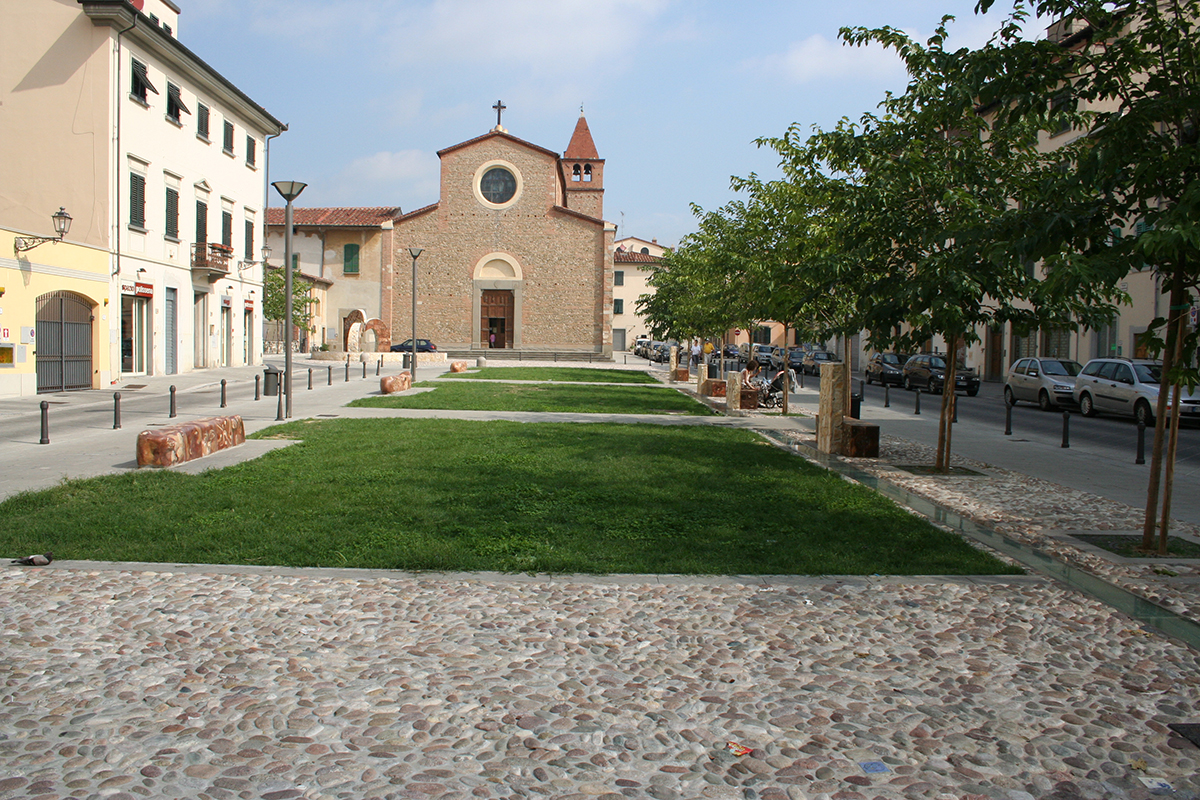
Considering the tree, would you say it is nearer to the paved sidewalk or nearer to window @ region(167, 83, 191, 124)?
the paved sidewalk

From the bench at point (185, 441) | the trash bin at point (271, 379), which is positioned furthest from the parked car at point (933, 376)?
the bench at point (185, 441)

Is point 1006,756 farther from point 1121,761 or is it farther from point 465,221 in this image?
point 465,221

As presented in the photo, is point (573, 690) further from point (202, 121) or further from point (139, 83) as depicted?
point (202, 121)

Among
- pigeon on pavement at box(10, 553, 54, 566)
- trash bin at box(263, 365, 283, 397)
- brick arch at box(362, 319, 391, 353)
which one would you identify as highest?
brick arch at box(362, 319, 391, 353)

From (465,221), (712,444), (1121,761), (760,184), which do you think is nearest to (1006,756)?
(1121,761)

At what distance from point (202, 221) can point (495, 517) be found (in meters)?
28.8

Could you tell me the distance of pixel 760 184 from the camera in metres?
21.5

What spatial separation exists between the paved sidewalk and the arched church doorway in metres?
50.4

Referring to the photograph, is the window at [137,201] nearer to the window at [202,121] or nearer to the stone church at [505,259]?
the window at [202,121]

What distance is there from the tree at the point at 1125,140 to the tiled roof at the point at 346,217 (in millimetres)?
52531

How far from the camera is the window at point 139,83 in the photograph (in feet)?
85.9

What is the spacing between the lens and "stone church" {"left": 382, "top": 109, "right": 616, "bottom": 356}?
5503 cm

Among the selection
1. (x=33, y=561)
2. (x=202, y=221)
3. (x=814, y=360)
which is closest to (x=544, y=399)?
(x=33, y=561)

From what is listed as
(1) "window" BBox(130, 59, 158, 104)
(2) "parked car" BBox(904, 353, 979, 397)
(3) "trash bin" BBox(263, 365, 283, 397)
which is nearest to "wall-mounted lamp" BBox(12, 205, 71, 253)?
(3) "trash bin" BBox(263, 365, 283, 397)
